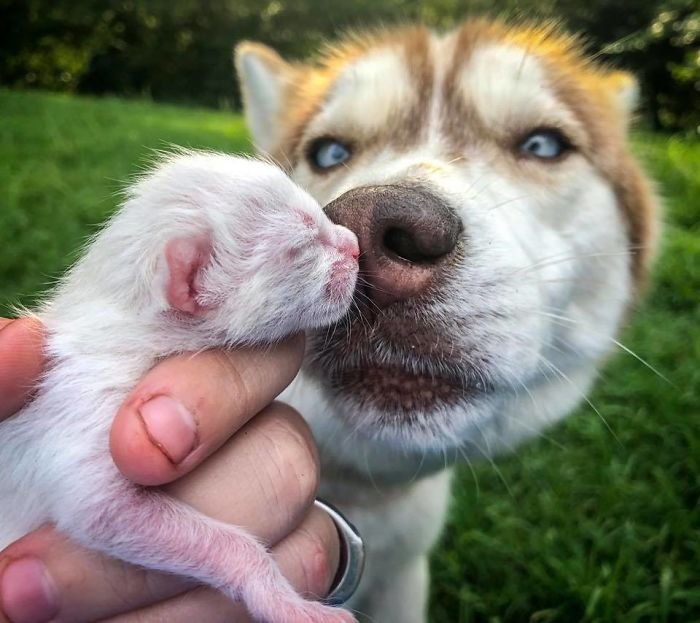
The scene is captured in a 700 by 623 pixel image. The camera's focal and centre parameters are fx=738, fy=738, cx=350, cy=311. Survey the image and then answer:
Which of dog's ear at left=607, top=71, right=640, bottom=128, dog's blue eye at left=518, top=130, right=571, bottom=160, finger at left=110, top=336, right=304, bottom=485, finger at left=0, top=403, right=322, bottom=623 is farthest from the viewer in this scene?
dog's ear at left=607, top=71, right=640, bottom=128

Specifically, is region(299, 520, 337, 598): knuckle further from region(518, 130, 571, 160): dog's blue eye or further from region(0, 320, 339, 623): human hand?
region(518, 130, 571, 160): dog's blue eye

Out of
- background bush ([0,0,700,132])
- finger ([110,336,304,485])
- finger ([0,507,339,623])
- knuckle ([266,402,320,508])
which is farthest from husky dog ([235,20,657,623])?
background bush ([0,0,700,132])

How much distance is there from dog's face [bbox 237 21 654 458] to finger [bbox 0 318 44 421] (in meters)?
0.63

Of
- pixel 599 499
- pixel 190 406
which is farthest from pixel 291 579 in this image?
pixel 599 499

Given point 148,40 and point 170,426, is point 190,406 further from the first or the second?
point 148,40

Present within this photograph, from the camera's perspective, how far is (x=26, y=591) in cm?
133

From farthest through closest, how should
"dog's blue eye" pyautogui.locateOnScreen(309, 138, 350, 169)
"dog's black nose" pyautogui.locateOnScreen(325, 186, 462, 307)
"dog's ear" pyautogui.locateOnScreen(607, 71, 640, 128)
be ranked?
"dog's ear" pyautogui.locateOnScreen(607, 71, 640, 128), "dog's blue eye" pyautogui.locateOnScreen(309, 138, 350, 169), "dog's black nose" pyautogui.locateOnScreen(325, 186, 462, 307)

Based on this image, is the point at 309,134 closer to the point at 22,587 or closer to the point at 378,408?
the point at 378,408

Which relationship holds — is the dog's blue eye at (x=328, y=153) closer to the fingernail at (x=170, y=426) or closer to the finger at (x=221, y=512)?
the finger at (x=221, y=512)

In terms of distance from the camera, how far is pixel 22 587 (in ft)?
4.37

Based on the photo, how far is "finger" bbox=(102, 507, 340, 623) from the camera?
1457mm

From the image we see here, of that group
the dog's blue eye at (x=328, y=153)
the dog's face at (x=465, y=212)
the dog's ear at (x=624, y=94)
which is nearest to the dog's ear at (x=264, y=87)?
the dog's face at (x=465, y=212)

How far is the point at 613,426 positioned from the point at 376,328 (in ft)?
9.38

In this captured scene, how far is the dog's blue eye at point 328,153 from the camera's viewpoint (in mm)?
2707
